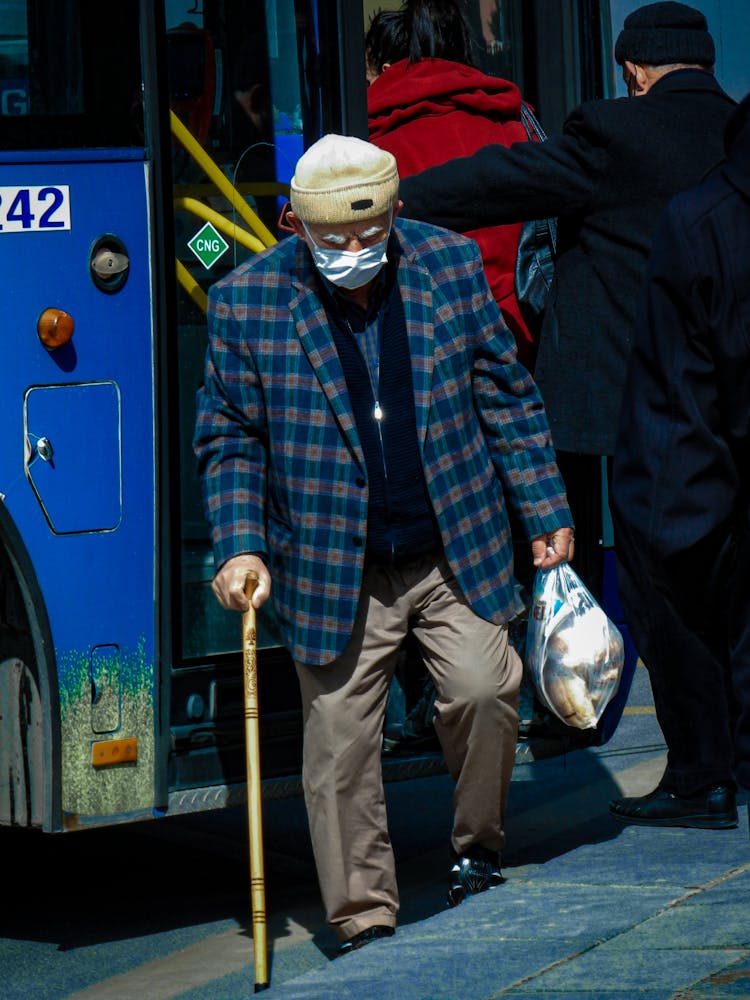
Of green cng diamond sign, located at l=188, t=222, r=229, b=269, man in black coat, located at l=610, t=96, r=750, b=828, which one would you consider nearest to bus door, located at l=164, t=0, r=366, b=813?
green cng diamond sign, located at l=188, t=222, r=229, b=269

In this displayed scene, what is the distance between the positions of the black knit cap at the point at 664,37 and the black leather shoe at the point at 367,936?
7.74ft

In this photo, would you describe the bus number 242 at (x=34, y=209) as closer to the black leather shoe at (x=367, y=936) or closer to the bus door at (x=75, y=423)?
the bus door at (x=75, y=423)

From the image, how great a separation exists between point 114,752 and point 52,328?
3.32 ft

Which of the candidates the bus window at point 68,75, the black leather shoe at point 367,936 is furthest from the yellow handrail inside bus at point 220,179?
the black leather shoe at point 367,936

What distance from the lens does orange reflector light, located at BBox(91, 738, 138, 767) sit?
4.95 m

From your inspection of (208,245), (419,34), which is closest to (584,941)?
(208,245)

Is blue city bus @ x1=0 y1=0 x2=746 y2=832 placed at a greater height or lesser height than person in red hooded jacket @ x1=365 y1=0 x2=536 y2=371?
lesser

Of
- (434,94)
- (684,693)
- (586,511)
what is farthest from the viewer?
(586,511)

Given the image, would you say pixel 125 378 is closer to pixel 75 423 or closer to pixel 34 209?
pixel 75 423

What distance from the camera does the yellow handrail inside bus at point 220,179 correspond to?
16.8 feet

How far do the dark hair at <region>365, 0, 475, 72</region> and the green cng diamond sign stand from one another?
955mm

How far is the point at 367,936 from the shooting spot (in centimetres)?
481

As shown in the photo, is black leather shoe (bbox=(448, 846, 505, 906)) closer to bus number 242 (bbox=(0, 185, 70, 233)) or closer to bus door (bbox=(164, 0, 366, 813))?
bus door (bbox=(164, 0, 366, 813))

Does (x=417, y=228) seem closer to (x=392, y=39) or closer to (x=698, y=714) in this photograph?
(x=392, y=39)
